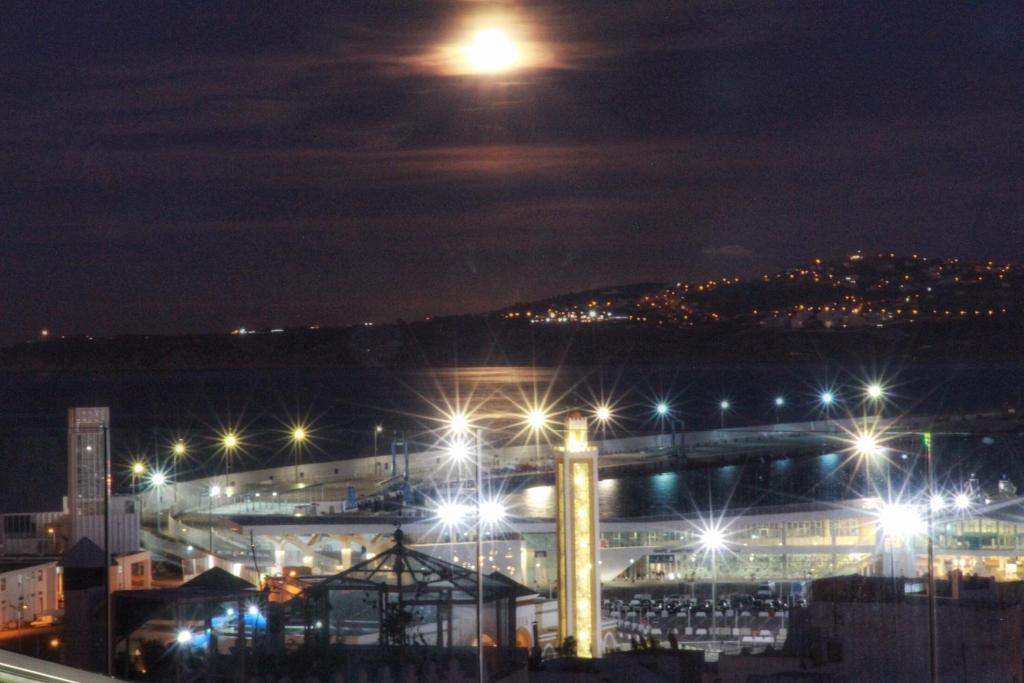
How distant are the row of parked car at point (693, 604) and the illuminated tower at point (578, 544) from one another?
2.37m

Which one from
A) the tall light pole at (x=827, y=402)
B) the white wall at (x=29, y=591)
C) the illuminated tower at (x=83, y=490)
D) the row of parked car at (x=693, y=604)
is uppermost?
the tall light pole at (x=827, y=402)

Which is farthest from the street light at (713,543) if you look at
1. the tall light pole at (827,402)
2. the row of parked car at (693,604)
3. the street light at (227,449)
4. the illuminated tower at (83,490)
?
the tall light pole at (827,402)

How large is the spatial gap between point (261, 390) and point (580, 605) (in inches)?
3814

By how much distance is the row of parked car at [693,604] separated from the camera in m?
12.3

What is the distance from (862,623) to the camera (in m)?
6.79

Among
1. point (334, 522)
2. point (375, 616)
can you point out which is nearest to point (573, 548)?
point (375, 616)

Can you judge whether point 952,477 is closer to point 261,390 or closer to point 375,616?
point 375,616

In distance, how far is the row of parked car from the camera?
40.2ft

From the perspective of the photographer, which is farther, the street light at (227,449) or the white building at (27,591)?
the street light at (227,449)

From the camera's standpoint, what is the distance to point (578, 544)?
10141 mm

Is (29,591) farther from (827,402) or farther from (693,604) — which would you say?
(827,402)

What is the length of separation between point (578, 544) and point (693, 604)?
321 centimetres

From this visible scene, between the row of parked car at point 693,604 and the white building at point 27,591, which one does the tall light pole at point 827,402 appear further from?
the white building at point 27,591

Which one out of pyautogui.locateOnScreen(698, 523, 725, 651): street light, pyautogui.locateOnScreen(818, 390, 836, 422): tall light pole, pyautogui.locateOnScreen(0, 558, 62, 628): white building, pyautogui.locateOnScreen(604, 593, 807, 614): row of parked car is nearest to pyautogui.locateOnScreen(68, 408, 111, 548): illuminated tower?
pyautogui.locateOnScreen(0, 558, 62, 628): white building
